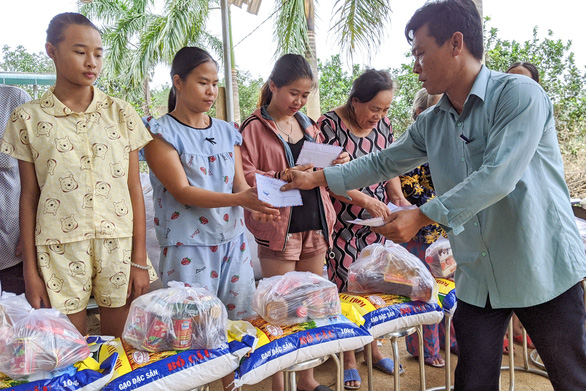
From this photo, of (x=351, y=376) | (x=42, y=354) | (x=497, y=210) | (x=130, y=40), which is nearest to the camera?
(x=42, y=354)

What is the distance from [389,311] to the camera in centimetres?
193

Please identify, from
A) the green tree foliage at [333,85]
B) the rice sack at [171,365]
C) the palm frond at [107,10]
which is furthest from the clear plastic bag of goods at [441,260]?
the palm frond at [107,10]

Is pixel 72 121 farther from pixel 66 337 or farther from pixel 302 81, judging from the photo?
pixel 302 81

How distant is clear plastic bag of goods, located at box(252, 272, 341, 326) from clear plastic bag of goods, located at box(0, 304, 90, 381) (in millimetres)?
635

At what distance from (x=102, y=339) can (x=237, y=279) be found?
655 millimetres

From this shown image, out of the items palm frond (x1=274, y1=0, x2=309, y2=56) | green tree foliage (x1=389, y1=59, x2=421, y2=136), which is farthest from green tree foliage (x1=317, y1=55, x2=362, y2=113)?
palm frond (x1=274, y1=0, x2=309, y2=56)

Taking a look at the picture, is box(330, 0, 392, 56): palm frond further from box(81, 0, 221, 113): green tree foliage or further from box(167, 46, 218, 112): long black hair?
box(81, 0, 221, 113): green tree foliage

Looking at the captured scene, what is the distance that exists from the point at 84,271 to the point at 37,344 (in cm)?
38

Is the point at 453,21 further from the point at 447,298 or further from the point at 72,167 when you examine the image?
the point at 72,167

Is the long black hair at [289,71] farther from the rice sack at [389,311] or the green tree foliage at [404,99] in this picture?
the green tree foliage at [404,99]

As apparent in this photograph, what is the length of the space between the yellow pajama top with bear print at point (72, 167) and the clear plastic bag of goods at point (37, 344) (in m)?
0.32

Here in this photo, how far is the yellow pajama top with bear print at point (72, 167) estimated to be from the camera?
166cm

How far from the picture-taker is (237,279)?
2.08 m

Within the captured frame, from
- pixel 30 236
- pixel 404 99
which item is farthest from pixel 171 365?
pixel 404 99
